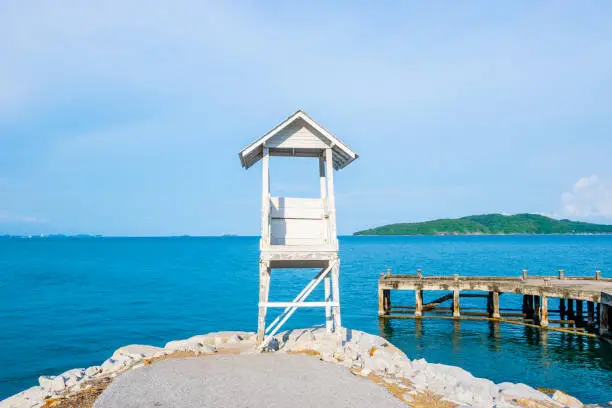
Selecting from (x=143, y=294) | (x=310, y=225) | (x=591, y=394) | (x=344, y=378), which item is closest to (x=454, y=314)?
(x=591, y=394)

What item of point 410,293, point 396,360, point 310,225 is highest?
point 310,225

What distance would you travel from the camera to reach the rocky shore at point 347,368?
13297mm

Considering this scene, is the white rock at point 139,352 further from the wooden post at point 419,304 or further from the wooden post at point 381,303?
the wooden post at point 419,304

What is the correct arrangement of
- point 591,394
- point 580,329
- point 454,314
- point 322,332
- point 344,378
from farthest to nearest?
point 454,314, point 580,329, point 591,394, point 322,332, point 344,378

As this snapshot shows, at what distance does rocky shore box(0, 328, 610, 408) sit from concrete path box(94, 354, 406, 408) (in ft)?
2.56

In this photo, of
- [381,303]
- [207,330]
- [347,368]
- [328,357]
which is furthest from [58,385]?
[381,303]

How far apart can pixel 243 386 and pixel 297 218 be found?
22.0ft

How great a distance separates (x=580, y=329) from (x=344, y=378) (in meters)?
26.8

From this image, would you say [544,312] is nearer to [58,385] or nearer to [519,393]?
[519,393]

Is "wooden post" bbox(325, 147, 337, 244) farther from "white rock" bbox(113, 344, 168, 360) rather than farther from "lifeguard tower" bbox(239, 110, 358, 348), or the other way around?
"white rock" bbox(113, 344, 168, 360)

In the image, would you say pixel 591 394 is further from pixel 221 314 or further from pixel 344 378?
pixel 221 314

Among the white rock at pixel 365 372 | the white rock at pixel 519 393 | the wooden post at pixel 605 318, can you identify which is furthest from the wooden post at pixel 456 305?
the white rock at pixel 365 372

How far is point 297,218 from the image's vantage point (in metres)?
17.7

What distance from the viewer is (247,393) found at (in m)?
12.2
